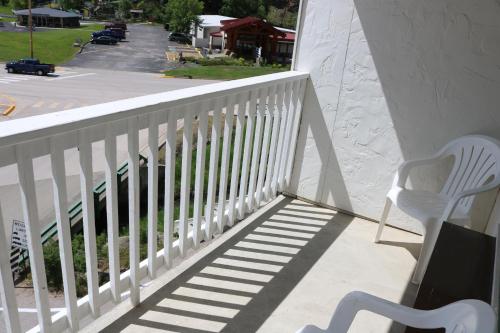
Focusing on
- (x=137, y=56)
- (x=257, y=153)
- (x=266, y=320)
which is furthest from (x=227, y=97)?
(x=137, y=56)

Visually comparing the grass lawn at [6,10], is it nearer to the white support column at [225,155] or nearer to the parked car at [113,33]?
the parked car at [113,33]

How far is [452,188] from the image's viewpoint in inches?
94.4

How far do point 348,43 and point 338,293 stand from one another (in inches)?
62.5

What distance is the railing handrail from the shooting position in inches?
40.6

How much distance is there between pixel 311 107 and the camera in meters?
2.82

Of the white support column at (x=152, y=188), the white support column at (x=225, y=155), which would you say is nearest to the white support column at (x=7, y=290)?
the white support column at (x=152, y=188)

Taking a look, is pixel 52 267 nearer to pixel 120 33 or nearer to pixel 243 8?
pixel 243 8

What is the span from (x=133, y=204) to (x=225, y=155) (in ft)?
2.27

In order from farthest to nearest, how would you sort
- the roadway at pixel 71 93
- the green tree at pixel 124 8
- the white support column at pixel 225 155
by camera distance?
the green tree at pixel 124 8
the white support column at pixel 225 155
the roadway at pixel 71 93

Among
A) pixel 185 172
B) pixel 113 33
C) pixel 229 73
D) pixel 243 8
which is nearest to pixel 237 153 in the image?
pixel 185 172

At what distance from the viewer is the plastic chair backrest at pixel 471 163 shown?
214 cm

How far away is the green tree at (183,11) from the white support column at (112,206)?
13.1 feet

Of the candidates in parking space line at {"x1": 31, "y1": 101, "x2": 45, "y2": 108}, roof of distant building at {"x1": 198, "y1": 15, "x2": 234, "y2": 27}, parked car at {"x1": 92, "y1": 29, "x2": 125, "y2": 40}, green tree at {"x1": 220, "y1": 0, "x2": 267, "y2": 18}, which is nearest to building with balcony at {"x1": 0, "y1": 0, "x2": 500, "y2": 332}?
parking space line at {"x1": 31, "y1": 101, "x2": 45, "y2": 108}

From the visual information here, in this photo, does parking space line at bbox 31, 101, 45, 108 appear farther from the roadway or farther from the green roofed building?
the green roofed building
